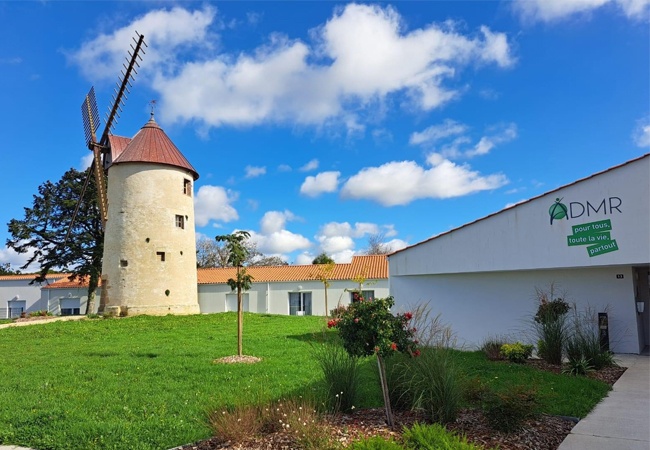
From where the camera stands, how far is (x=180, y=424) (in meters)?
5.67

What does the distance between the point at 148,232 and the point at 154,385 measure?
1975 cm

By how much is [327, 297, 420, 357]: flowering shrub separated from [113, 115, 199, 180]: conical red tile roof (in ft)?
80.2

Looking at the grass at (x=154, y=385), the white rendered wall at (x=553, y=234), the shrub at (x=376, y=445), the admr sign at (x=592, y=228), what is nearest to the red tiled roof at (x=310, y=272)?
the grass at (x=154, y=385)

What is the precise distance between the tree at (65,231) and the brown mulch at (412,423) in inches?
1260

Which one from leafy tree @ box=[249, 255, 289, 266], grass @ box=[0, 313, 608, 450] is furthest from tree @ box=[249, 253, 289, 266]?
grass @ box=[0, 313, 608, 450]

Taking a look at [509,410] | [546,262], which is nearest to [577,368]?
[546,262]

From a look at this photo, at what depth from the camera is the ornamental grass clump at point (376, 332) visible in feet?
16.6

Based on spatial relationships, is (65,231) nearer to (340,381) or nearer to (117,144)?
(117,144)

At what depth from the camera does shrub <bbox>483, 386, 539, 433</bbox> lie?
495cm

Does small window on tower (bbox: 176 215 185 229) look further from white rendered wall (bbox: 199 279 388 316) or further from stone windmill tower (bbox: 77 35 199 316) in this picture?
white rendered wall (bbox: 199 279 388 316)

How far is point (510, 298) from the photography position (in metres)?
12.8

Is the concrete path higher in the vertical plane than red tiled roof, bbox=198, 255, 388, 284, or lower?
lower

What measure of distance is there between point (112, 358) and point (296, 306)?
23801mm

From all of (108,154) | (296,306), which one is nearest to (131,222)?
(108,154)
